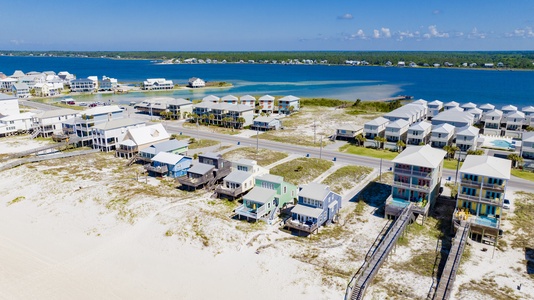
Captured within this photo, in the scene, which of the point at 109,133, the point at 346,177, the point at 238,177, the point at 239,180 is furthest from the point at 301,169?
the point at 109,133

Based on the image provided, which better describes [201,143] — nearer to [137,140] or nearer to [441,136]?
[137,140]

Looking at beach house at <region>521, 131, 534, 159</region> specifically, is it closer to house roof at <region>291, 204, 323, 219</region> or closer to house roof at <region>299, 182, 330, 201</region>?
house roof at <region>299, 182, 330, 201</region>

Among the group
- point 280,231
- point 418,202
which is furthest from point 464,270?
point 280,231

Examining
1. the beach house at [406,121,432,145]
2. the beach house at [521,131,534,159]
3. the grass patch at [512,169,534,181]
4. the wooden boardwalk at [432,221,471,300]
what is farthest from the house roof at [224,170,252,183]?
the beach house at [521,131,534,159]

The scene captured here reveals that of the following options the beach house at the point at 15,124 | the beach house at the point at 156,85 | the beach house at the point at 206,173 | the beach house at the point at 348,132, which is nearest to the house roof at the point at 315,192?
the beach house at the point at 206,173

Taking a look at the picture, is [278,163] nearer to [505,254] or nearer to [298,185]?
[298,185]
